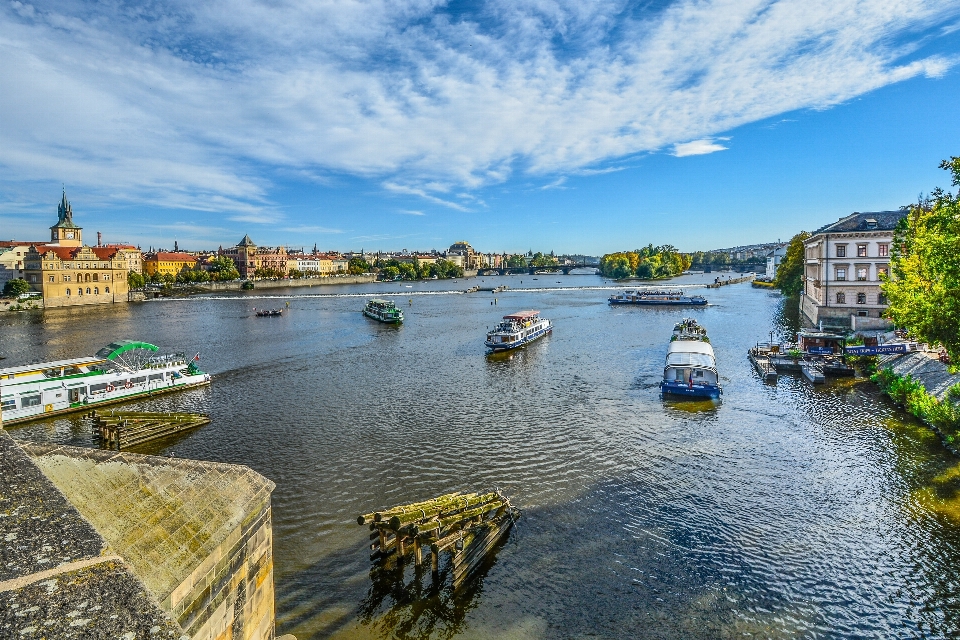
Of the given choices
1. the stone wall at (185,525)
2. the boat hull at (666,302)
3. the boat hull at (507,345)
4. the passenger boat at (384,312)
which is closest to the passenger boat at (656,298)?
the boat hull at (666,302)

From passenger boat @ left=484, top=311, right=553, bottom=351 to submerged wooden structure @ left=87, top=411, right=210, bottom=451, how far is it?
87.1 feet

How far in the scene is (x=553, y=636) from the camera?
12695mm

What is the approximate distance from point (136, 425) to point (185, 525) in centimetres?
2354

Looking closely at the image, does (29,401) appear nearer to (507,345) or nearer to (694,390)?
(507,345)

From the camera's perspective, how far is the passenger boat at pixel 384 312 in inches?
2859

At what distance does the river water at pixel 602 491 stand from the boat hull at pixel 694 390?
1080 millimetres

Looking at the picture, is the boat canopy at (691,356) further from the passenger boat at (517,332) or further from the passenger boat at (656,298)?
the passenger boat at (656,298)

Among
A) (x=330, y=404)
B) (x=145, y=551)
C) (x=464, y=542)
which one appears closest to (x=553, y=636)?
(x=464, y=542)

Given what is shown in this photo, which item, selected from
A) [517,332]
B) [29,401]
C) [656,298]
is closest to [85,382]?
[29,401]

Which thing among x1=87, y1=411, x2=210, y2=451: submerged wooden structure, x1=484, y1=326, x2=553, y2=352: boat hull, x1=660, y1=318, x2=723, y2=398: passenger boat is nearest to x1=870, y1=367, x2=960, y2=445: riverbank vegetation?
x1=660, y1=318, x2=723, y2=398: passenger boat

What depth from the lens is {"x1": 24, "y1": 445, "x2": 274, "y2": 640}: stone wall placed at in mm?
6602

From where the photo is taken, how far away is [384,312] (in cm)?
7456

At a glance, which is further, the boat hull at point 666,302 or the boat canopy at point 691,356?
the boat hull at point 666,302

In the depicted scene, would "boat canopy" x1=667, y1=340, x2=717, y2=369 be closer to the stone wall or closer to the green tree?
the stone wall
